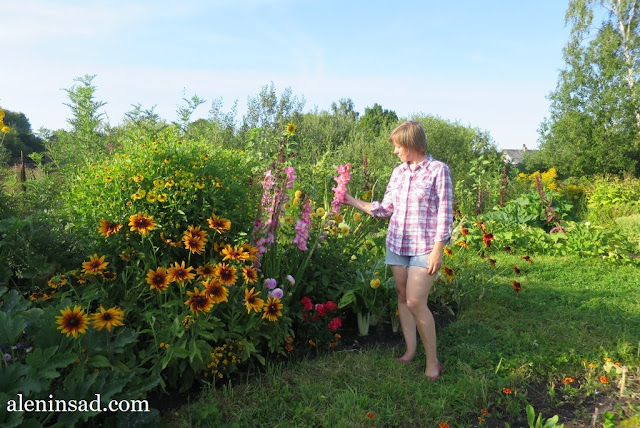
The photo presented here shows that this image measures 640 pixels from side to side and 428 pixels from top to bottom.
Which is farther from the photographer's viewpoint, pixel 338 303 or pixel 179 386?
pixel 338 303

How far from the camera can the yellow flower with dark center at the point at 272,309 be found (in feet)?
8.30

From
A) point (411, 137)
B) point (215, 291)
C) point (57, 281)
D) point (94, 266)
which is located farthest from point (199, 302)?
point (411, 137)

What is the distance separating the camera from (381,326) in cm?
347

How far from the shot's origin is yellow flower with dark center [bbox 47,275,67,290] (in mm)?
2482

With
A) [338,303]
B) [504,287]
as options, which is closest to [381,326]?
[338,303]

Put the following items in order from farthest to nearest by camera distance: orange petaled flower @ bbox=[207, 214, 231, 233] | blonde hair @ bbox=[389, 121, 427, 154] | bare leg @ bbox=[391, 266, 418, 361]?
bare leg @ bbox=[391, 266, 418, 361] → blonde hair @ bbox=[389, 121, 427, 154] → orange petaled flower @ bbox=[207, 214, 231, 233]

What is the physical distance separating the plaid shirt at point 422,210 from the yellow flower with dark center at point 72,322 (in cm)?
168

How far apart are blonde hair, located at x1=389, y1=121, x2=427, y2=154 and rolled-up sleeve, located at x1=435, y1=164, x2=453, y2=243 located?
0.19 meters

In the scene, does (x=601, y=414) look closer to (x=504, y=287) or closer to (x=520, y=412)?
(x=520, y=412)

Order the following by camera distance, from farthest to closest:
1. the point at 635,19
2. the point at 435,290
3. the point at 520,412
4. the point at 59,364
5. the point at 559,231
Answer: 1. the point at 635,19
2. the point at 559,231
3. the point at 435,290
4. the point at 520,412
5. the point at 59,364

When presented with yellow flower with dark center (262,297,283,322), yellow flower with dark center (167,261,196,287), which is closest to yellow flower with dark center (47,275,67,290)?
yellow flower with dark center (167,261,196,287)

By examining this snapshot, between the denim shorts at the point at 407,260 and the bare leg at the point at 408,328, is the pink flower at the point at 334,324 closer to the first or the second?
the bare leg at the point at 408,328

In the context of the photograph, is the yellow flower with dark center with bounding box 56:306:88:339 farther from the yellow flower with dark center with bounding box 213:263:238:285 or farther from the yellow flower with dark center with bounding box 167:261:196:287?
the yellow flower with dark center with bounding box 213:263:238:285

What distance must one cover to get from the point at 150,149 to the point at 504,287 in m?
3.44
